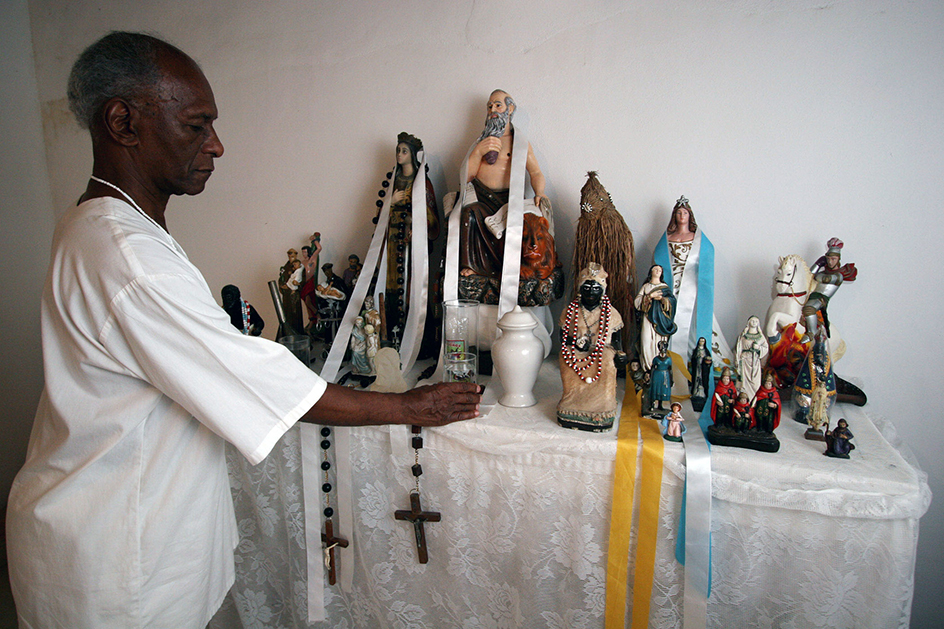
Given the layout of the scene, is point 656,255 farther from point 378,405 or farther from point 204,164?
point 204,164

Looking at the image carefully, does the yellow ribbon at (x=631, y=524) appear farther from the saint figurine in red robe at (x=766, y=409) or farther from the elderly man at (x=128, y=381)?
the elderly man at (x=128, y=381)

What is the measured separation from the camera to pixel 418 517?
5.06 ft

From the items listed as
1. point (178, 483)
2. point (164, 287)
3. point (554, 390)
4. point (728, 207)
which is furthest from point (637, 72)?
point (178, 483)

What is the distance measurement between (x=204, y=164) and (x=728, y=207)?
1590 millimetres

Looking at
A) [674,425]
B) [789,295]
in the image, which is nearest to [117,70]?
[674,425]

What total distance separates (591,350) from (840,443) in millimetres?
614

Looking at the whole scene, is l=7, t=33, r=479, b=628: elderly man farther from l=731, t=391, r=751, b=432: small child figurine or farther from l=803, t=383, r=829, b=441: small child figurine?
l=803, t=383, r=829, b=441: small child figurine

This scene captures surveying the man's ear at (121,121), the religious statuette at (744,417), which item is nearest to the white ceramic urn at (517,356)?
the religious statuette at (744,417)

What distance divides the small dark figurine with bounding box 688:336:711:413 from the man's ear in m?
1.46

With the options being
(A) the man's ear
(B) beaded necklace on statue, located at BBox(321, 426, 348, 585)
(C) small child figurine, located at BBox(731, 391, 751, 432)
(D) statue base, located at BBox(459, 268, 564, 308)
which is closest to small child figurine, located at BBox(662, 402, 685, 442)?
(C) small child figurine, located at BBox(731, 391, 751, 432)

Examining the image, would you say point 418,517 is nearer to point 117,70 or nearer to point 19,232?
point 117,70

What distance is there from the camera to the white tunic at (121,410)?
1009 millimetres

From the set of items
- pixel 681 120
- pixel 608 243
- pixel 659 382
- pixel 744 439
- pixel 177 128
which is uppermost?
pixel 681 120

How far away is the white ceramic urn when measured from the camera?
1.54 metres
